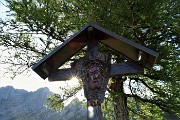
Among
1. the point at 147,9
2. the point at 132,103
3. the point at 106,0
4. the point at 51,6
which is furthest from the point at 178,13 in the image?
the point at 132,103

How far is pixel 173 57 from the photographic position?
8969 mm

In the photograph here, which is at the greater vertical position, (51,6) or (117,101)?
(51,6)

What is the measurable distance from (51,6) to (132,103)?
595 cm

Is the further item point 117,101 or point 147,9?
point 117,101

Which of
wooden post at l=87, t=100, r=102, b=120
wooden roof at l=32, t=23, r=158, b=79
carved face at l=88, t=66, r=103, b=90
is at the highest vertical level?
wooden roof at l=32, t=23, r=158, b=79

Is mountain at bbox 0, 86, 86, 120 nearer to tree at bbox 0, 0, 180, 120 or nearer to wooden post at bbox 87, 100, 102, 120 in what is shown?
tree at bbox 0, 0, 180, 120

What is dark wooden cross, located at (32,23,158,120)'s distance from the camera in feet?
14.1

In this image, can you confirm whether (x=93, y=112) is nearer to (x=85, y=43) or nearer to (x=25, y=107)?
(x=85, y=43)

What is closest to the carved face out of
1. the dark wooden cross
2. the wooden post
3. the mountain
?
the dark wooden cross

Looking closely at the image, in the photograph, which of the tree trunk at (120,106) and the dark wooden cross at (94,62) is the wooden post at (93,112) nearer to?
the dark wooden cross at (94,62)

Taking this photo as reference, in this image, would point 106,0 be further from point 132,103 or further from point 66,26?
point 132,103

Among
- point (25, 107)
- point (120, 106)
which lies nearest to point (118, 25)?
point (120, 106)

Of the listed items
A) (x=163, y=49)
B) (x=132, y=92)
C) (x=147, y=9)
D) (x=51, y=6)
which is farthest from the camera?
(x=132, y=92)

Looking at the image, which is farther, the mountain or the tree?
the mountain
